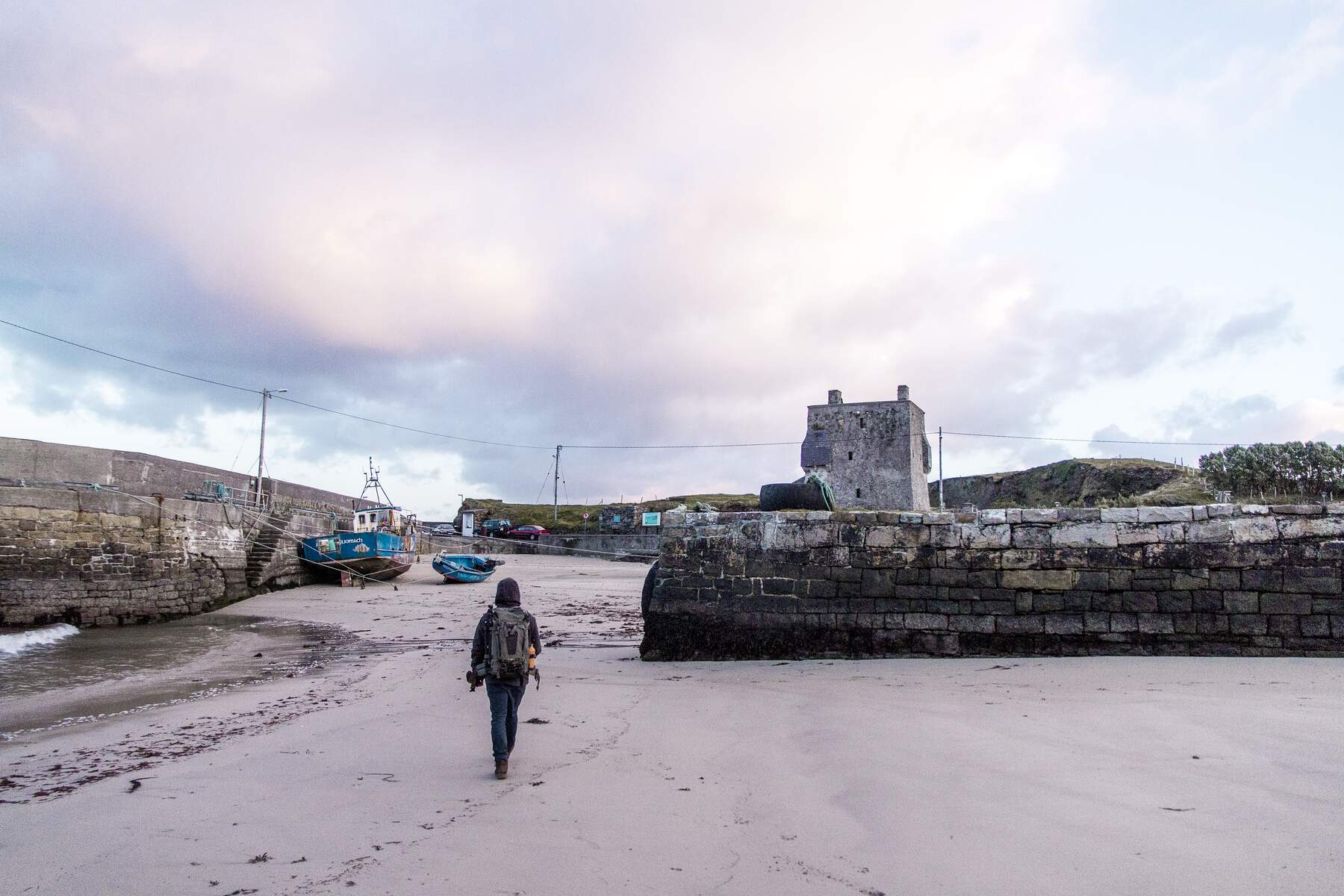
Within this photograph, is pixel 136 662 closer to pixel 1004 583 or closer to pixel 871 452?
pixel 1004 583

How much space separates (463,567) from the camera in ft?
85.7

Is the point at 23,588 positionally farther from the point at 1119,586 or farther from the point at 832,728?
the point at 1119,586

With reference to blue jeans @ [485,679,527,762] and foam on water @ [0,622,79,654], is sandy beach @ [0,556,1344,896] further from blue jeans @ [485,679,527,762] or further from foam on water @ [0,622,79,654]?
foam on water @ [0,622,79,654]

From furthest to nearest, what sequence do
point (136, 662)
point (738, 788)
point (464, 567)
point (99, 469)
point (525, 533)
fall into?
1. point (525, 533)
2. point (464, 567)
3. point (99, 469)
4. point (136, 662)
5. point (738, 788)

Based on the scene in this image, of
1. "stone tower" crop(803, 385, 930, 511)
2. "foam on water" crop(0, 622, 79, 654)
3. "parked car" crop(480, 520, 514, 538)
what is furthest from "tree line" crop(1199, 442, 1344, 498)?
"parked car" crop(480, 520, 514, 538)

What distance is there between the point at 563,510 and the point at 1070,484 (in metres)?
36.9

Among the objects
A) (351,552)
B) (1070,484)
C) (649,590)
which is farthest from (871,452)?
(649,590)

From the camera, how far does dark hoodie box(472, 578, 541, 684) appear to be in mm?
5727

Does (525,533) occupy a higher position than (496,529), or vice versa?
(496,529)

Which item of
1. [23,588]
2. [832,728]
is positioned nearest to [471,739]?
[832,728]

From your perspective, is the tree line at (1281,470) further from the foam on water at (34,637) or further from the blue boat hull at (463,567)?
the foam on water at (34,637)

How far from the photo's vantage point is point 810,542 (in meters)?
9.46

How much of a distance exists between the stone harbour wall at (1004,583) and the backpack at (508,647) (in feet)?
14.0

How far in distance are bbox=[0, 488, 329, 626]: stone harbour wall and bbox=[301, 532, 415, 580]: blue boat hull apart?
3770 millimetres
